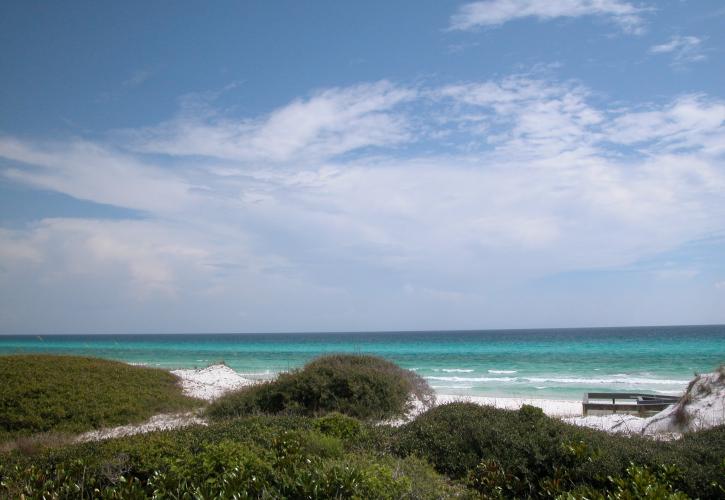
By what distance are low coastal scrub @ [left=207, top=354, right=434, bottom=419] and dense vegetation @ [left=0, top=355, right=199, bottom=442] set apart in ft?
8.43

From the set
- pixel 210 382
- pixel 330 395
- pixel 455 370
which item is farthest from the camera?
pixel 455 370

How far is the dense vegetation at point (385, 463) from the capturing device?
5.44 m

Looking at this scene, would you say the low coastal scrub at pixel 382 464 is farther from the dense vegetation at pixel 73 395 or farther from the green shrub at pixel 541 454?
the dense vegetation at pixel 73 395

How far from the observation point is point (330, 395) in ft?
45.5

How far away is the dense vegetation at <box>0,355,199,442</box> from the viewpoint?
1378 centimetres

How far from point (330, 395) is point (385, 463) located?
7.50 meters

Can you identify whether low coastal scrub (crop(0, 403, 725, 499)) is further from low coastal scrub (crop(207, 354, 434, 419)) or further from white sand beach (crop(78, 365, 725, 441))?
low coastal scrub (crop(207, 354, 434, 419))

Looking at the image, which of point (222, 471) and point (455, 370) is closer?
point (222, 471)

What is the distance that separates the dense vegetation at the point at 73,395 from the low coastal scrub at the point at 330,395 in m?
2.57

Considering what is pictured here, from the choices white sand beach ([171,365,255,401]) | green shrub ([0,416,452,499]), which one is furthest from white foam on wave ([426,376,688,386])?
green shrub ([0,416,452,499])

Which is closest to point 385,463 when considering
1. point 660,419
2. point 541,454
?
point 541,454

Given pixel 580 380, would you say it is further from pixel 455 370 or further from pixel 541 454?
pixel 541 454

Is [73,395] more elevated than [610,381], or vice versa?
[73,395]

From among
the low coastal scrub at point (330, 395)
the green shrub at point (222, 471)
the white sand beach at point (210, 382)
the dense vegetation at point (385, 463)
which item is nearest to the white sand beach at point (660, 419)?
the low coastal scrub at point (330, 395)
